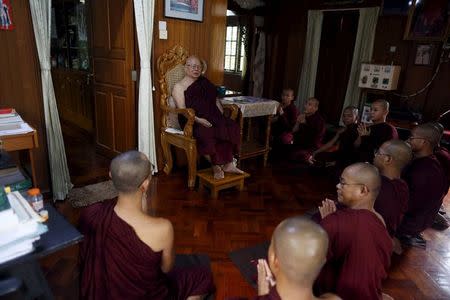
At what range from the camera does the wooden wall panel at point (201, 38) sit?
343cm

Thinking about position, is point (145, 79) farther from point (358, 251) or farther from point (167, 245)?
point (358, 251)

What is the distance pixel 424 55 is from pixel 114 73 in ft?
15.1

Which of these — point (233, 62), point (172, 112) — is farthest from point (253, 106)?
point (233, 62)

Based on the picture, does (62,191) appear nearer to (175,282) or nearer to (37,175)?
(37,175)

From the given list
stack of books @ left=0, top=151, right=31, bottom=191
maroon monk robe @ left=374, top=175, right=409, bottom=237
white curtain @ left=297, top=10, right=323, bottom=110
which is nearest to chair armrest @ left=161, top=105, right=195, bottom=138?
stack of books @ left=0, top=151, right=31, bottom=191

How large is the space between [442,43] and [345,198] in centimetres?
446

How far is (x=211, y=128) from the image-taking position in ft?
10.6

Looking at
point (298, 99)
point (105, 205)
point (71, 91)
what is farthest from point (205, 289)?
point (298, 99)

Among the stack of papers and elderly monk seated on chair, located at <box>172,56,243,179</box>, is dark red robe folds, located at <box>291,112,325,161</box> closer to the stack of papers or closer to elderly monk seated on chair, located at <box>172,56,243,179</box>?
elderly monk seated on chair, located at <box>172,56,243,179</box>

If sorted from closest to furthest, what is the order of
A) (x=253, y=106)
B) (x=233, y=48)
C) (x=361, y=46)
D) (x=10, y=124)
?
(x=10, y=124)
(x=253, y=106)
(x=361, y=46)
(x=233, y=48)

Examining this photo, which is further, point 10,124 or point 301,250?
point 10,124

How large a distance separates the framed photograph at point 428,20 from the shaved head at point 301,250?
5.12 metres

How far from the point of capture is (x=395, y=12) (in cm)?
514

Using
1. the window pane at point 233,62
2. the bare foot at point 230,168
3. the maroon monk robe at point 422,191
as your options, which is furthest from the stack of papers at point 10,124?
the window pane at point 233,62
